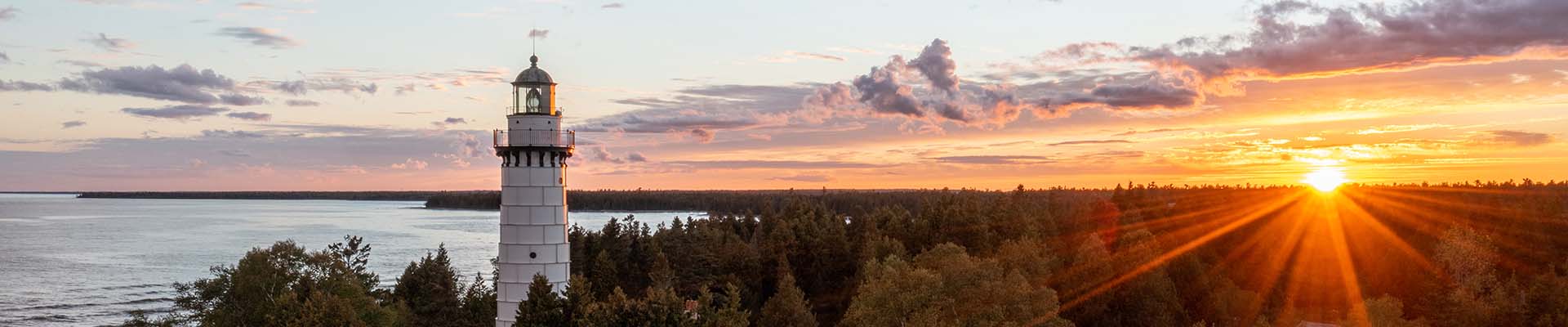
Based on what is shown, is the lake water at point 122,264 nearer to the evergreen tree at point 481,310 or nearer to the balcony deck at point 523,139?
the evergreen tree at point 481,310

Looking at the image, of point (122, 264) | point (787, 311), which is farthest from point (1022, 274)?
point (122, 264)

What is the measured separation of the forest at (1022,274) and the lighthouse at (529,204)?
3378 millimetres

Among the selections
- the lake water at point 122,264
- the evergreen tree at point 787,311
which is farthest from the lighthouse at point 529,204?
the lake water at point 122,264

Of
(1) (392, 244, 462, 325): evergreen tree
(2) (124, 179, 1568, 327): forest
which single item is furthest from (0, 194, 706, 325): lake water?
(1) (392, 244, 462, 325): evergreen tree

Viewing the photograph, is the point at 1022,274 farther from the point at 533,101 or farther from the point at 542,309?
the point at 542,309

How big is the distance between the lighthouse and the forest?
11.1ft

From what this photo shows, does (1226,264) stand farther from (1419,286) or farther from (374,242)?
(374,242)

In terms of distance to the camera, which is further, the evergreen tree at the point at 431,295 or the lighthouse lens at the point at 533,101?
the evergreen tree at the point at 431,295

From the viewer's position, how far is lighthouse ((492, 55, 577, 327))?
3494 cm

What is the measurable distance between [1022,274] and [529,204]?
25.5m

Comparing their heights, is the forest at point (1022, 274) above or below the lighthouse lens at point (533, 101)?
below

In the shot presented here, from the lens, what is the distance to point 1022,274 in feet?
169

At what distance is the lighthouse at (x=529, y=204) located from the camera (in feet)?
115

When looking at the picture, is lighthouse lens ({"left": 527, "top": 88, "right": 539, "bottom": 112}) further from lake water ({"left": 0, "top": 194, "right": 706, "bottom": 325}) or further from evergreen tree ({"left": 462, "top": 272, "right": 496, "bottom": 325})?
lake water ({"left": 0, "top": 194, "right": 706, "bottom": 325})
